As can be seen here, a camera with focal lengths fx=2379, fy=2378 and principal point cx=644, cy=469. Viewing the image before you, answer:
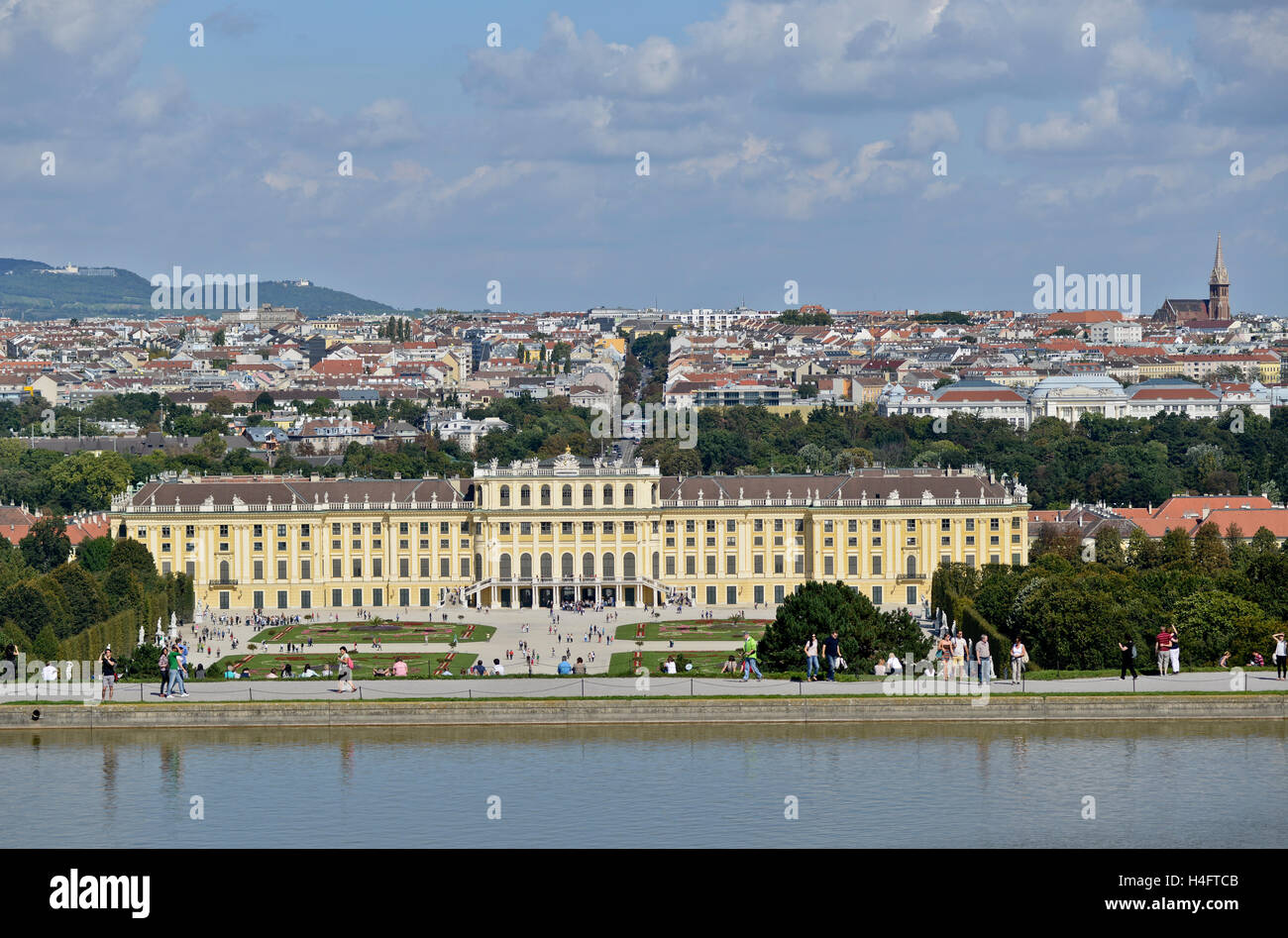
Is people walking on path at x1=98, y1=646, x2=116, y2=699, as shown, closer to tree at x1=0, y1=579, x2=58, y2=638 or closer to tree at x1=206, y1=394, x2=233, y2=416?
tree at x1=0, y1=579, x2=58, y2=638

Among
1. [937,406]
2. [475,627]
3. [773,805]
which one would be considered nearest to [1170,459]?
[937,406]

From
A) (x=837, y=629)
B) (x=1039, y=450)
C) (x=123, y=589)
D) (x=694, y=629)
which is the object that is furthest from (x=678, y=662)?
(x=1039, y=450)

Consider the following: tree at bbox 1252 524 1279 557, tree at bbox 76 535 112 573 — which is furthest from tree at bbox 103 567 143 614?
tree at bbox 1252 524 1279 557

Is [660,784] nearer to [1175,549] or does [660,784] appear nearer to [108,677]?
[108,677]

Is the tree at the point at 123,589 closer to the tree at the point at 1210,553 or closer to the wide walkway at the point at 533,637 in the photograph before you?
the wide walkway at the point at 533,637
